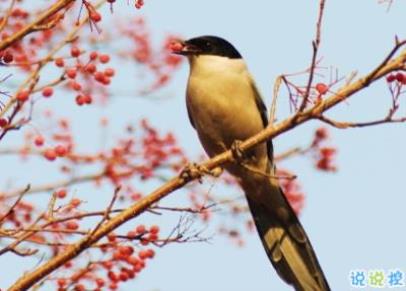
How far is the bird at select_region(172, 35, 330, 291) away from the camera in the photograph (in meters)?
4.06

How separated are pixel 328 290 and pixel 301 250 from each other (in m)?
0.40

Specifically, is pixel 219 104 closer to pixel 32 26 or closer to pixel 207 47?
pixel 207 47

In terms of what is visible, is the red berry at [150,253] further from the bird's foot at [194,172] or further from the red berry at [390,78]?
the red berry at [390,78]

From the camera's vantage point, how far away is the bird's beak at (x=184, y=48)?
174 inches

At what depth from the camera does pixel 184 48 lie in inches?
177

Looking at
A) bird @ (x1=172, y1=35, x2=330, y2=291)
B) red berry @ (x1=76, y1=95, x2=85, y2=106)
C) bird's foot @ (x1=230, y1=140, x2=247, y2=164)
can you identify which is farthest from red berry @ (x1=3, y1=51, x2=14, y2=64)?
bird @ (x1=172, y1=35, x2=330, y2=291)

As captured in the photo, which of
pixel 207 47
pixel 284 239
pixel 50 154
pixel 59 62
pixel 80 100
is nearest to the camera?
pixel 59 62

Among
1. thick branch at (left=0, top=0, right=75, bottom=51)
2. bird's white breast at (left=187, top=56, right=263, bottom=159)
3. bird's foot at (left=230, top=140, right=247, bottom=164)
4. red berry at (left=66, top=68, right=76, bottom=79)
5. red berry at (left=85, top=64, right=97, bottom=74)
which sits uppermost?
bird's white breast at (left=187, top=56, right=263, bottom=159)

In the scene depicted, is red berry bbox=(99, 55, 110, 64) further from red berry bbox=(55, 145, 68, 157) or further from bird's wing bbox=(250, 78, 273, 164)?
bird's wing bbox=(250, 78, 273, 164)

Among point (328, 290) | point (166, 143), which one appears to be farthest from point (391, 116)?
point (166, 143)

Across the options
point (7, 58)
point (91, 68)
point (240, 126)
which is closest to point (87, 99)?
point (91, 68)

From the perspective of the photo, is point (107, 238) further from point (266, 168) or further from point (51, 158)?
point (266, 168)

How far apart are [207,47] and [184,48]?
0.49 ft

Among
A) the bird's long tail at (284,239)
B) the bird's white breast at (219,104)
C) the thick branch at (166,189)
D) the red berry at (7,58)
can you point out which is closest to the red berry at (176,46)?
the bird's white breast at (219,104)
